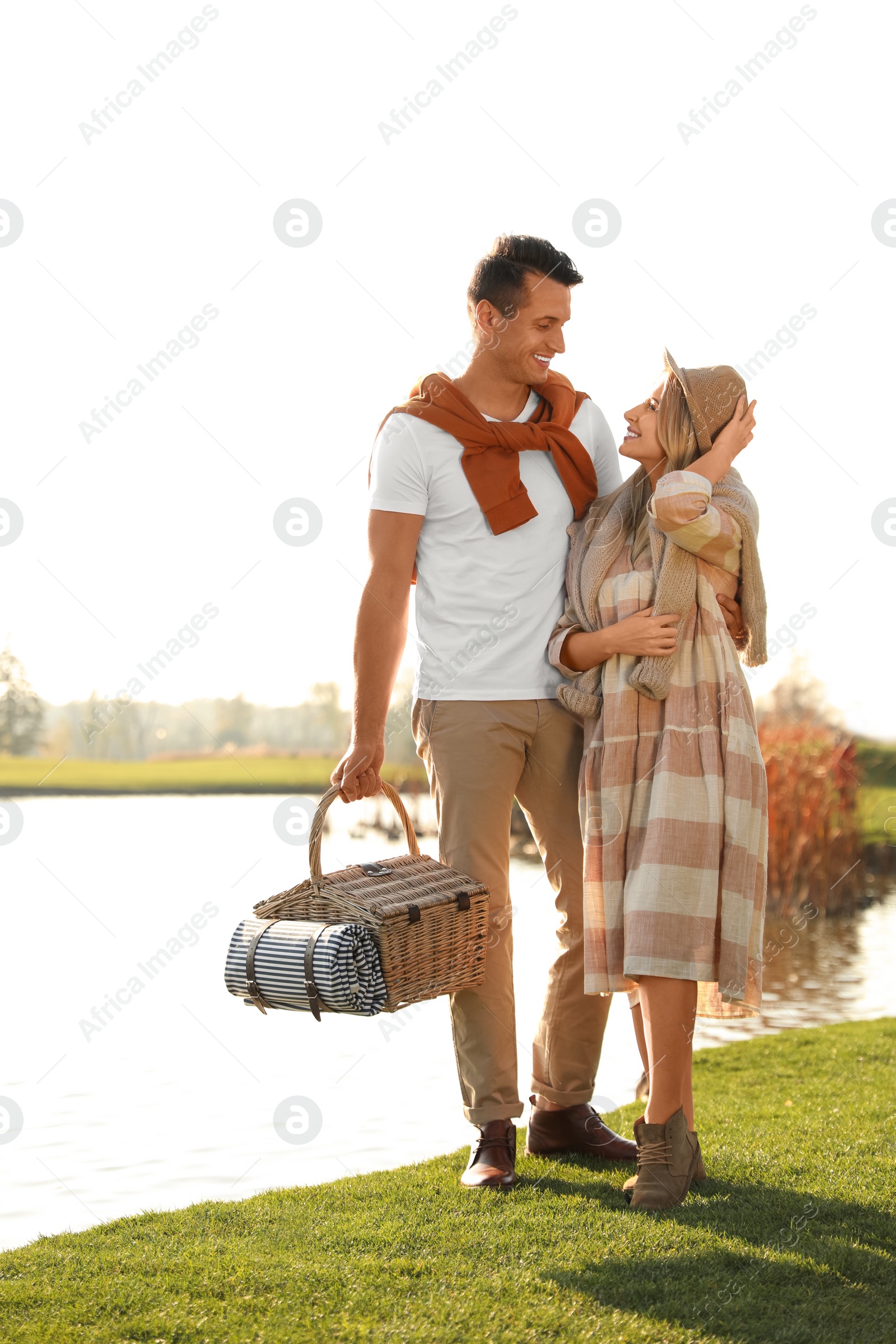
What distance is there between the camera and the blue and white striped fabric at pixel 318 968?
2271 millimetres

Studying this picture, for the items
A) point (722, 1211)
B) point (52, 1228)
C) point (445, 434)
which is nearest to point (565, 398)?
point (445, 434)

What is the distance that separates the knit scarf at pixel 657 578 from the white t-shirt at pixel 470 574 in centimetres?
8

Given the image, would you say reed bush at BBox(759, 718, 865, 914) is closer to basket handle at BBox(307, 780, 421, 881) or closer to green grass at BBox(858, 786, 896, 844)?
green grass at BBox(858, 786, 896, 844)

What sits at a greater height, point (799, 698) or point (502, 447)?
point (799, 698)

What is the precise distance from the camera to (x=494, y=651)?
2705mm

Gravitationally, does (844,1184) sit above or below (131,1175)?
above

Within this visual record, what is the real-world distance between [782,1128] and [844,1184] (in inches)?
21.6

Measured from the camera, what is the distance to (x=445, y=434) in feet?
9.03

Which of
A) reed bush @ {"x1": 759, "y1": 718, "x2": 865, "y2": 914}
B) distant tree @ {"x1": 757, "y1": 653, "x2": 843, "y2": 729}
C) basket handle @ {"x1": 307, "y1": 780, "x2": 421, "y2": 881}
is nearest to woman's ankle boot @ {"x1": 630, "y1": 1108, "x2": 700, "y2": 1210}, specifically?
basket handle @ {"x1": 307, "y1": 780, "x2": 421, "y2": 881}

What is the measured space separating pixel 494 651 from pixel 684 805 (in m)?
0.54

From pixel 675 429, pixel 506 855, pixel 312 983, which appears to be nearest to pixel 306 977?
pixel 312 983

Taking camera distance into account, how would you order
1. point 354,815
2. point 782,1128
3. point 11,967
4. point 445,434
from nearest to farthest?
point 445,434, point 782,1128, point 11,967, point 354,815

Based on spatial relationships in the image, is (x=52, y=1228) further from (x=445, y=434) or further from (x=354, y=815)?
(x=354, y=815)

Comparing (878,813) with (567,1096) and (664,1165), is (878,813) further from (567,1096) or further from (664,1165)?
(664,1165)
